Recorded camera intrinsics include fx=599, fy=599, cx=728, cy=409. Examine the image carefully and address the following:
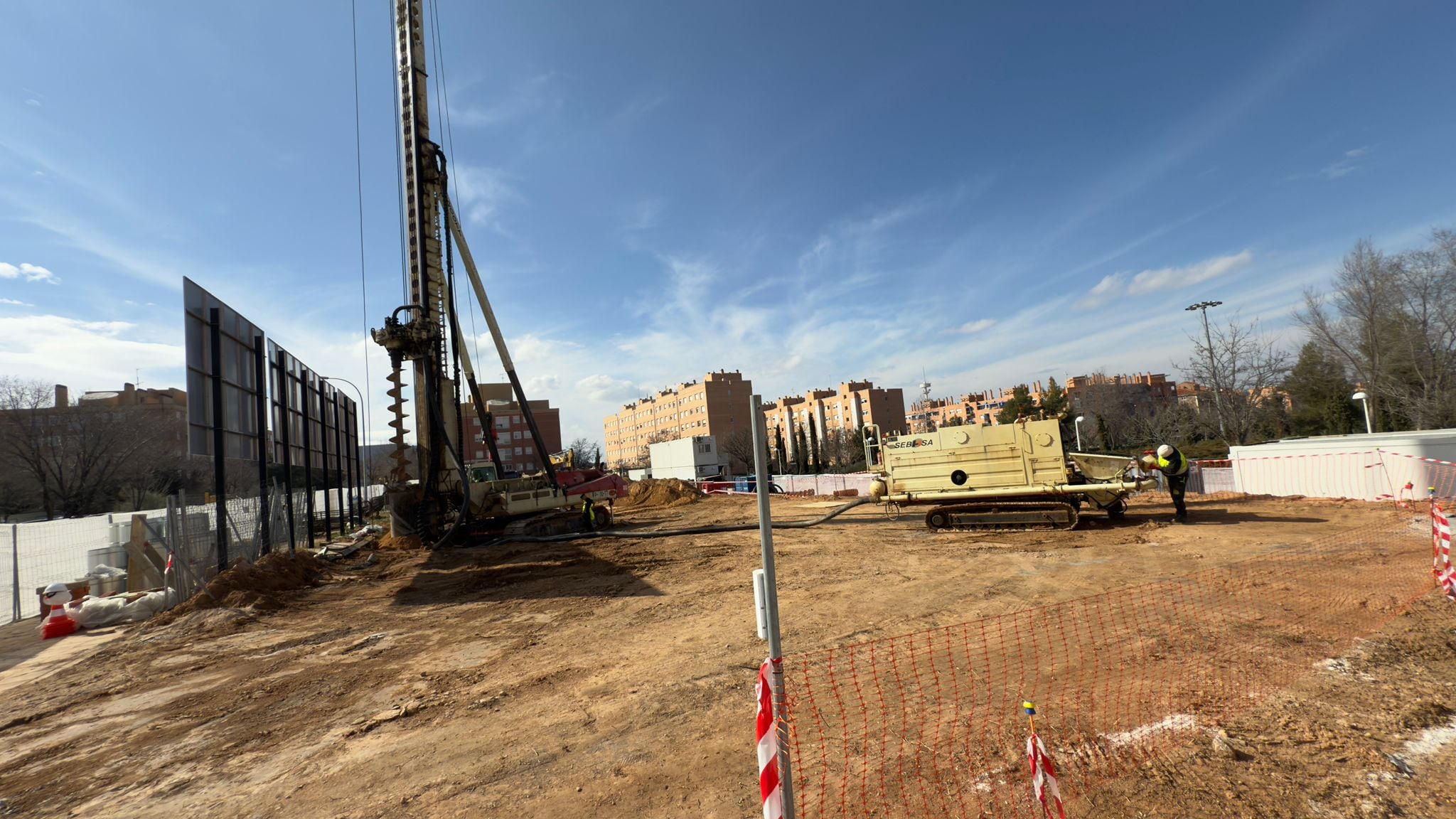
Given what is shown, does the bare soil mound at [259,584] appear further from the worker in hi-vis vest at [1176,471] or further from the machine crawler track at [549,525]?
the worker in hi-vis vest at [1176,471]

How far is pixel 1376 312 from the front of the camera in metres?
28.0

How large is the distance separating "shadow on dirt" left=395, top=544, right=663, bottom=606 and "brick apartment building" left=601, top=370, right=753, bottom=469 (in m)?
63.8

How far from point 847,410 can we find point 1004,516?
78736 millimetres

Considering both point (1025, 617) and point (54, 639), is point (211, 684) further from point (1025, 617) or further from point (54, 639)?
point (1025, 617)

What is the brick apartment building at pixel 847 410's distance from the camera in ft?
291

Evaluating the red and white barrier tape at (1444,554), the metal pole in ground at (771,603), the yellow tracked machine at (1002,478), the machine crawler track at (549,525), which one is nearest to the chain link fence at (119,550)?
the machine crawler track at (549,525)

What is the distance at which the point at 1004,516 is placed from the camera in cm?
1400

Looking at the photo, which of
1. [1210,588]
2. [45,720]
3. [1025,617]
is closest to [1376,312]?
[1210,588]

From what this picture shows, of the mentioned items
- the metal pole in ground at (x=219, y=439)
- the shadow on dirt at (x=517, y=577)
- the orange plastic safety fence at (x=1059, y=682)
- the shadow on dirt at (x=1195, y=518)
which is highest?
the metal pole in ground at (x=219, y=439)

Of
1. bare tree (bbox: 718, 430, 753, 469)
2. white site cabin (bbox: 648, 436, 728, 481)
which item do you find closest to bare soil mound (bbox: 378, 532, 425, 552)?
white site cabin (bbox: 648, 436, 728, 481)

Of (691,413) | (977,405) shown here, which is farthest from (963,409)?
(691,413)

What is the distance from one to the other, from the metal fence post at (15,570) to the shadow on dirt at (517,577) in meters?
6.43

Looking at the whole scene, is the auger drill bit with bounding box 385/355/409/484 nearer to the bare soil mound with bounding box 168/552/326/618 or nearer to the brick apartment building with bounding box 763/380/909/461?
the bare soil mound with bounding box 168/552/326/618

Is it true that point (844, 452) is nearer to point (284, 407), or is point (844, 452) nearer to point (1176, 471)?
point (1176, 471)
